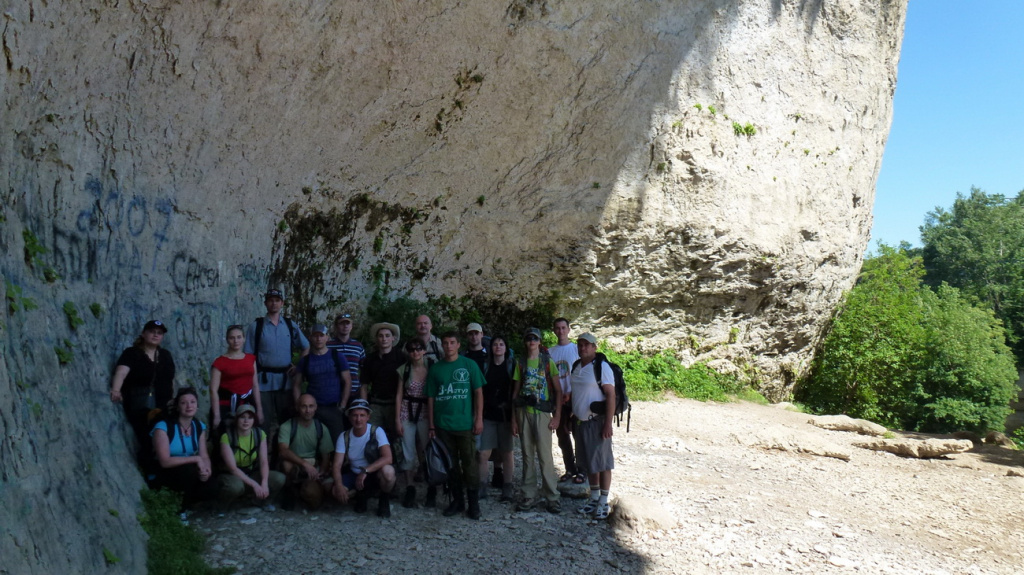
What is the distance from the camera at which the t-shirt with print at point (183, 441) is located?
5.46 meters

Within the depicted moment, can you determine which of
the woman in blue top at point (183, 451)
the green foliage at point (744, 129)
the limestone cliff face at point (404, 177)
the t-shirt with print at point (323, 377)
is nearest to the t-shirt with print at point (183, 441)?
the woman in blue top at point (183, 451)

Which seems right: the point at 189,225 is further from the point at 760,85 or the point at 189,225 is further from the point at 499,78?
the point at 760,85

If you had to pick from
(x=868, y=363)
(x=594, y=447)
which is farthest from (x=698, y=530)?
(x=868, y=363)

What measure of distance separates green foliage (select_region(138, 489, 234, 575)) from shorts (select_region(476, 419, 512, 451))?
7.81 feet

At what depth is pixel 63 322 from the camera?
5.29 m

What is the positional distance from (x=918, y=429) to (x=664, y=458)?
38.3 ft

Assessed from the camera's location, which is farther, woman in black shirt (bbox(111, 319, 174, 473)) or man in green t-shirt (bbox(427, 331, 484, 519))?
man in green t-shirt (bbox(427, 331, 484, 519))

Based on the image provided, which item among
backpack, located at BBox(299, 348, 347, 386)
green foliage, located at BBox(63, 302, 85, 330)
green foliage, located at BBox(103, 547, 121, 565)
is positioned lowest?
green foliage, located at BBox(103, 547, 121, 565)

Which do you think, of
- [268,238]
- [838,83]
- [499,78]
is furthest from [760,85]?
[268,238]

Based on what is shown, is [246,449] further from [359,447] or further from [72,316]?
[72,316]

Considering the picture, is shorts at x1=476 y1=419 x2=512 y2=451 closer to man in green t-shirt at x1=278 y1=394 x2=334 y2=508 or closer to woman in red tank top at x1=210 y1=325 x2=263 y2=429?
man in green t-shirt at x1=278 y1=394 x2=334 y2=508

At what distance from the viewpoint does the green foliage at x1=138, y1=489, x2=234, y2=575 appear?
14.7 feet

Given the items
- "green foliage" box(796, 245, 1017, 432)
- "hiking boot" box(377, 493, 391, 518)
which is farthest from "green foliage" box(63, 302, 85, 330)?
"green foliage" box(796, 245, 1017, 432)

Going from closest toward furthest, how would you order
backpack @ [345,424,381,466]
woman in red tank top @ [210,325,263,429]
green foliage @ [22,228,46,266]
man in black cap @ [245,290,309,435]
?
1. green foliage @ [22,228,46,266]
2. woman in red tank top @ [210,325,263,429]
3. backpack @ [345,424,381,466]
4. man in black cap @ [245,290,309,435]
